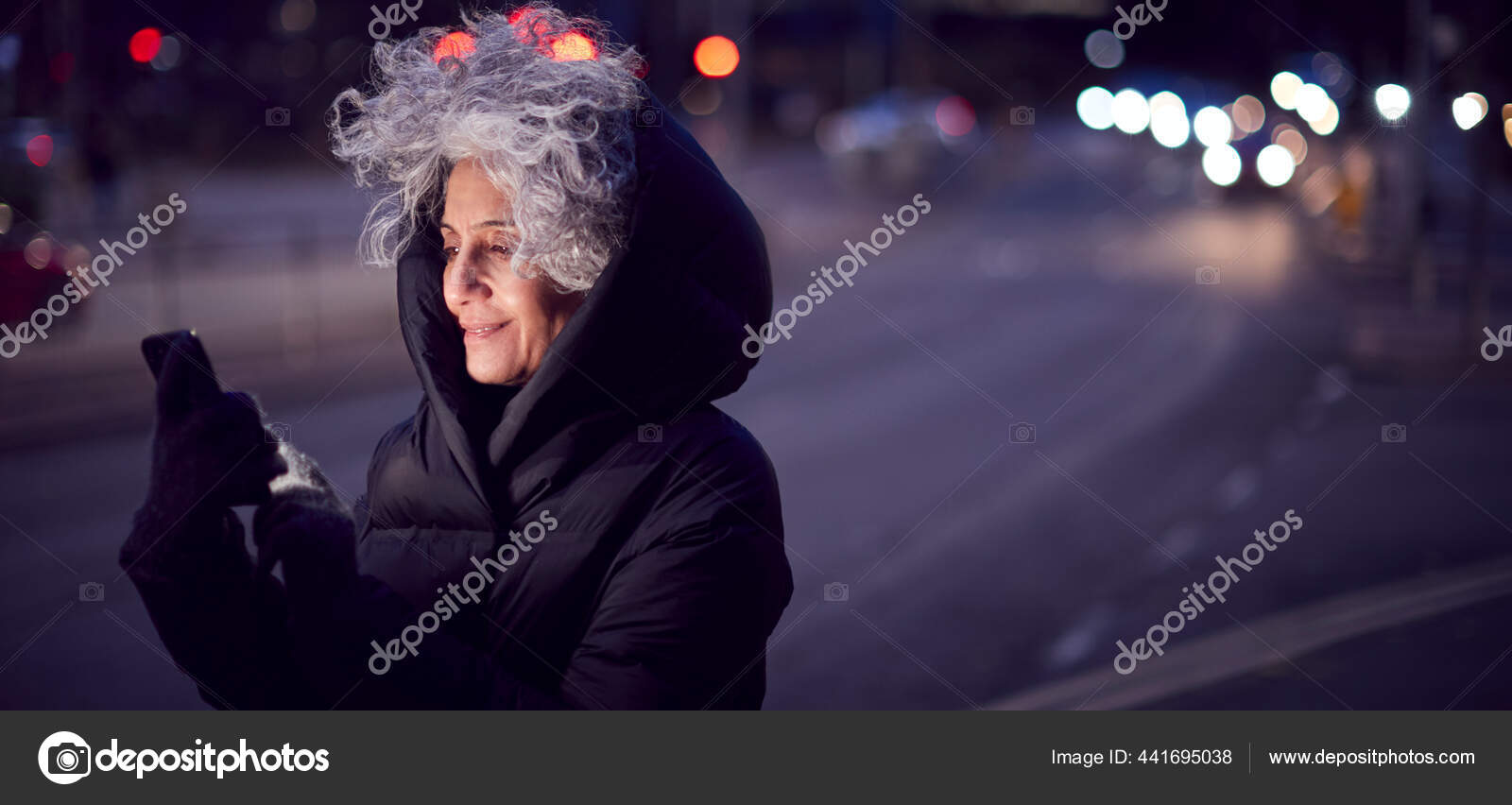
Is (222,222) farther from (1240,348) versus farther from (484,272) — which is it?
(484,272)

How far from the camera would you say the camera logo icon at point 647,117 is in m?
1.96

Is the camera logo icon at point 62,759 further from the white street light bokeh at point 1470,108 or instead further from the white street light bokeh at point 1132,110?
the white street light bokeh at point 1132,110

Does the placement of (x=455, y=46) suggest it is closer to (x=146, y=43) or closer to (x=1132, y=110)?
(x=146, y=43)

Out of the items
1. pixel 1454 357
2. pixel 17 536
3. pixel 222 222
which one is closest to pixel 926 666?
pixel 17 536

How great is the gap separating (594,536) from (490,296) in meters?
0.40

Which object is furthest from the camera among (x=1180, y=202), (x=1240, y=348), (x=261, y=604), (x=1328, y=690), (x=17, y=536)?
(x=1180, y=202)

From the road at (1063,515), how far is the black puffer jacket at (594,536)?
3.50m

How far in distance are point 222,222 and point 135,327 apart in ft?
24.7

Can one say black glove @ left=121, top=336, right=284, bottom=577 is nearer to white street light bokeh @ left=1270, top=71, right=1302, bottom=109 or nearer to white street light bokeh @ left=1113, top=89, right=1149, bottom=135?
white street light bokeh @ left=1270, top=71, right=1302, bottom=109

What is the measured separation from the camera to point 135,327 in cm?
1331

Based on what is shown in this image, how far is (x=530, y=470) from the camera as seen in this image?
196 centimetres

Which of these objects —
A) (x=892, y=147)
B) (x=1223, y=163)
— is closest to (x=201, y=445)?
(x=1223, y=163)

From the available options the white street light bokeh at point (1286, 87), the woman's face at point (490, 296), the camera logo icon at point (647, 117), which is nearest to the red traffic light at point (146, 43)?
the white street light bokeh at point (1286, 87)

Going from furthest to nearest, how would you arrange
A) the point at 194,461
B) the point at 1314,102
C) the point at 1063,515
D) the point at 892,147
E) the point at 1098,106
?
the point at 1098,106
the point at 892,147
the point at 1314,102
the point at 1063,515
the point at 194,461
